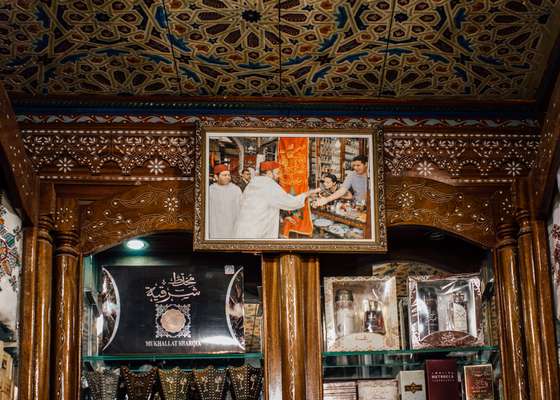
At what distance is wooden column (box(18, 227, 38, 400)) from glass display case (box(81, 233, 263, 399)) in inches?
12.3

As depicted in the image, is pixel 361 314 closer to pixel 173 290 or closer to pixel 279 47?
pixel 173 290

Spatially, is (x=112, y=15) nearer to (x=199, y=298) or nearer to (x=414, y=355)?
(x=199, y=298)

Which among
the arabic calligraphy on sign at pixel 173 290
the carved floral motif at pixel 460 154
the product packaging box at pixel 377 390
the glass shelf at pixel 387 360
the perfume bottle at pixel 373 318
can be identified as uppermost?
the carved floral motif at pixel 460 154

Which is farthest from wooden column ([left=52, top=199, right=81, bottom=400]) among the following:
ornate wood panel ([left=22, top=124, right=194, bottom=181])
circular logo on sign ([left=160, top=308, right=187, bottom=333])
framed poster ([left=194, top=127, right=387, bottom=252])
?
framed poster ([left=194, top=127, right=387, bottom=252])

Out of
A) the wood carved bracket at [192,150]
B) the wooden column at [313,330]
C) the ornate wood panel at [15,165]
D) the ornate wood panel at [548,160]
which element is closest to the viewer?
the ornate wood panel at [15,165]

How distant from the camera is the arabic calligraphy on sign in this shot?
4.99 metres

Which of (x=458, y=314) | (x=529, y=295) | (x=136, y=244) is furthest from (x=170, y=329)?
(x=529, y=295)

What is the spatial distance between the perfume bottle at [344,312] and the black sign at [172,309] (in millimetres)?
424

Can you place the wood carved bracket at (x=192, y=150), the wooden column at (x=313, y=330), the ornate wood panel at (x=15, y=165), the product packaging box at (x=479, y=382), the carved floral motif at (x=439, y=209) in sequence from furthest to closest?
1. the wood carved bracket at (x=192, y=150)
2. the carved floral motif at (x=439, y=209)
3. the product packaging box at (x=479, y=382)
4. the wooden column at (x=313, y=330)
5. the ornate wood panel at (x=15, y=165)

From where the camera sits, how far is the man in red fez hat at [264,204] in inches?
197

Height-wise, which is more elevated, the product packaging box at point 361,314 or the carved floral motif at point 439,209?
the carved floral motif at point 439,209

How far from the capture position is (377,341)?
4977 mm

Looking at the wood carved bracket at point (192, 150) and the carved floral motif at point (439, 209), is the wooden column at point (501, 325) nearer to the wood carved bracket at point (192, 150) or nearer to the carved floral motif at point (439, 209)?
the carved floral motif at point (439, 209)

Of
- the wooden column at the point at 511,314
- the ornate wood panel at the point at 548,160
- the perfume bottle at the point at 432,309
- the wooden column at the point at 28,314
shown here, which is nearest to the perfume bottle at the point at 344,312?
the perfume bottle at the point at 432,309
